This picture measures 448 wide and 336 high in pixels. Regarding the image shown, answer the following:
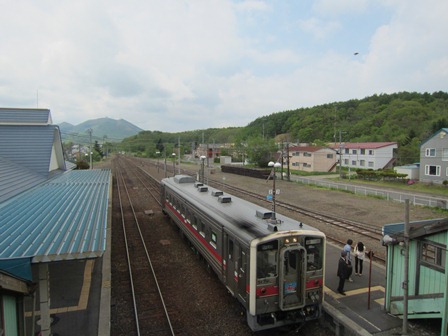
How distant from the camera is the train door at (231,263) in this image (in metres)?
7.96

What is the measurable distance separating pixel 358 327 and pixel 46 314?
693 cm

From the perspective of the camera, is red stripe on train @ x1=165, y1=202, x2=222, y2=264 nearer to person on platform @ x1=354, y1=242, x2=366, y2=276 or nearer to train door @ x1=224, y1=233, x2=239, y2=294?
train door @ x1=224, y1=233, x2=239, y2=294

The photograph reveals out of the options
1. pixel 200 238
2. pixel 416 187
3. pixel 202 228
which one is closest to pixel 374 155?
pixel 416 187

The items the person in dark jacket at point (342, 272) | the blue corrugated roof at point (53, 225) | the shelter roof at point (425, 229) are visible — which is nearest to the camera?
the blue corrugated roof at point (53, 225)

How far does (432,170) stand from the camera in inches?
1375

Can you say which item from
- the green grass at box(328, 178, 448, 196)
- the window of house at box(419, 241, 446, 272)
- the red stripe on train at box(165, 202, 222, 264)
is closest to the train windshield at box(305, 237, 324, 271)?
the window of house at box(419, 241, 446, 272)

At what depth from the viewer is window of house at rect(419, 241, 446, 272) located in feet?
22.6

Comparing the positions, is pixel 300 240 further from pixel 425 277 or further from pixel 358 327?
pixel 425 277

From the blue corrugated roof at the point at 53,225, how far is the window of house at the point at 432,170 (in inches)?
1366

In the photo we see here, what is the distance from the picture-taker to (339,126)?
7888 centimetres

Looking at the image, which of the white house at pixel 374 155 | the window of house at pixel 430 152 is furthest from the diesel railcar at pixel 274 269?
the white house at pixel 374 155

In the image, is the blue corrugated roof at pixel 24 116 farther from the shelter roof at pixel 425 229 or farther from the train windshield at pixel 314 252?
the shelter roof at pixel 425 229

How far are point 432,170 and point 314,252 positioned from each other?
34314 millimetres

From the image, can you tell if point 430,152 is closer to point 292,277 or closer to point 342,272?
point 342,272
